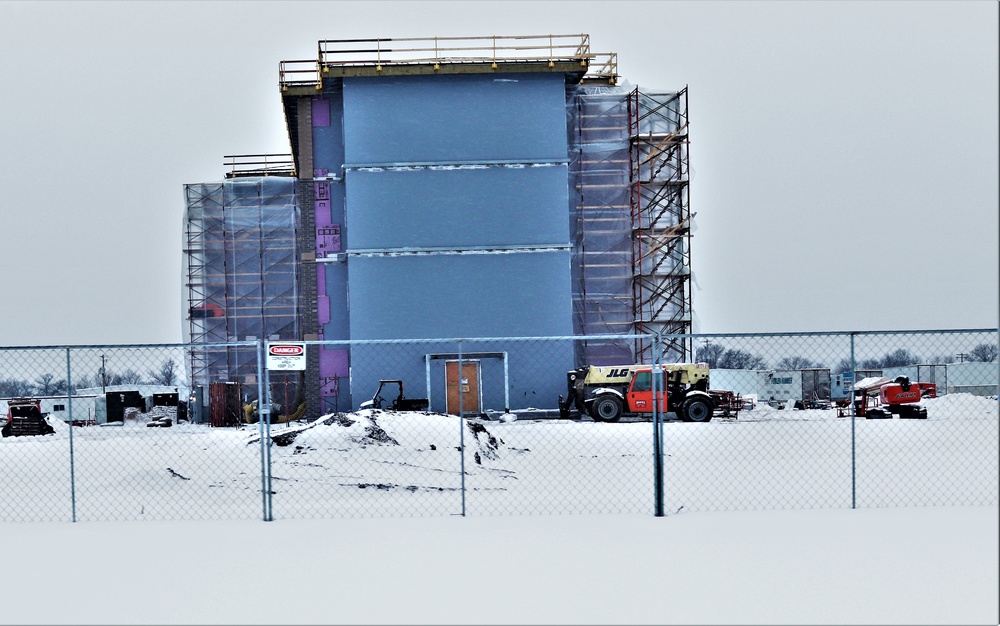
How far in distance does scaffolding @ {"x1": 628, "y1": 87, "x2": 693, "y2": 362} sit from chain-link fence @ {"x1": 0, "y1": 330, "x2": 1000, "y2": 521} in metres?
1.45

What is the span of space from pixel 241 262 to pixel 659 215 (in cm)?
1892

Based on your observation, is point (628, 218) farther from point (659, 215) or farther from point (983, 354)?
point (983, 354)

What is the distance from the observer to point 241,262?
125ft

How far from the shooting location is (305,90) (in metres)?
33.1

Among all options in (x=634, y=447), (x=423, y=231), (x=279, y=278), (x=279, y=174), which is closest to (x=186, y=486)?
(x=634, y=447)

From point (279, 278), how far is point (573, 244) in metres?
13.7

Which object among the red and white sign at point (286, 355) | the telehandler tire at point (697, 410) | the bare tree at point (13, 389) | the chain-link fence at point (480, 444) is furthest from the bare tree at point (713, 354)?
the red and white sign at point (286, 355)

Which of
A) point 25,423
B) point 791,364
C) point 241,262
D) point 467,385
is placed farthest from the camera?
point 791,364

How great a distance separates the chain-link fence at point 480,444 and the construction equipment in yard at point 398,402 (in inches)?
3.7

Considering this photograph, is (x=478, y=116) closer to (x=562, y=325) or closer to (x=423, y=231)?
(x=423, y=231)

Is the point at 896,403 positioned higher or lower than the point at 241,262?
lower

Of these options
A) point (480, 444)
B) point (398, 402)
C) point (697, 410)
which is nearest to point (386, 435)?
point (480, 444)

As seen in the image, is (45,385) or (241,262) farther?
(45,385)

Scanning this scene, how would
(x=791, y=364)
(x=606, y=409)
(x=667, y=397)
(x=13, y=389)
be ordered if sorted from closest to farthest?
(x=667, y=397) < (x=606, y=409) < (x=13, y=389) < (x=791, y=364)
